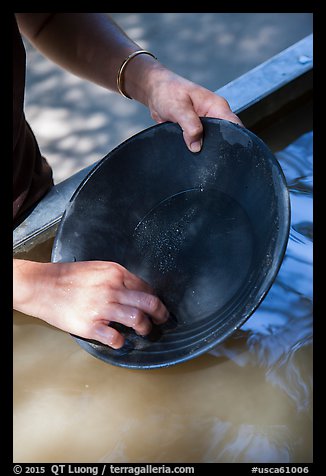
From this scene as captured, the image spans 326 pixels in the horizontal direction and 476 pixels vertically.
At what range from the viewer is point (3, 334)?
1270mm

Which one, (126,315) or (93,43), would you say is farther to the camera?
(93,43)

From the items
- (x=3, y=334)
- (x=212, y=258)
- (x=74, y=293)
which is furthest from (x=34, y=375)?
(x=212, y=258)

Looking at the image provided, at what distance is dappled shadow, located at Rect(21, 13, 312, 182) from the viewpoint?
2.46m

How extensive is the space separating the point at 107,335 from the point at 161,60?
194 cm

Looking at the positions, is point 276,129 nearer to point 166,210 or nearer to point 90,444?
point 166,210

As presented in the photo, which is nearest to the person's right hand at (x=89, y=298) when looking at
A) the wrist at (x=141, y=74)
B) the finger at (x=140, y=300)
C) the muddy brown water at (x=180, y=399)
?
the finger at (x=140, y=300)

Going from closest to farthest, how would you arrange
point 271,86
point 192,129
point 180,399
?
point 192,129 → point 180,399 → point 271,86

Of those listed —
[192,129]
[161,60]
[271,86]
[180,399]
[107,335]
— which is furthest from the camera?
[161,60]

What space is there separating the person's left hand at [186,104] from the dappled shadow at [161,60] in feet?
3.80

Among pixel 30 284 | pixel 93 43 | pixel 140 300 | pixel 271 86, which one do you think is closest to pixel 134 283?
pixel 140 300

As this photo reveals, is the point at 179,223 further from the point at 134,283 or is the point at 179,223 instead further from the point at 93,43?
the point at 93,43

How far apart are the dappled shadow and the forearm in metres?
1.00

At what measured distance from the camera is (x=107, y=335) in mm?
1029

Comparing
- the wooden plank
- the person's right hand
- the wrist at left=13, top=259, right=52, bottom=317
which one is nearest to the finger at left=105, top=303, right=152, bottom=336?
the person's right hand
